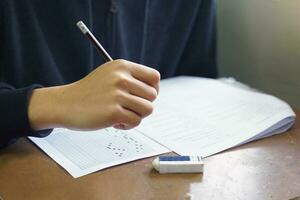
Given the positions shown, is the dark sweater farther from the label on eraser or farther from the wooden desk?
the label on eraser

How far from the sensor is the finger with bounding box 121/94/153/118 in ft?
2.23

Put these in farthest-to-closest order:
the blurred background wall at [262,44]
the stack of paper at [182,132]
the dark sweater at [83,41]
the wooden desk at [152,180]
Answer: the blurred background wall at [262,44] → the dark sweater at [83,41] → the stack of paper at [182,132] → the wooden desk at [152,180]

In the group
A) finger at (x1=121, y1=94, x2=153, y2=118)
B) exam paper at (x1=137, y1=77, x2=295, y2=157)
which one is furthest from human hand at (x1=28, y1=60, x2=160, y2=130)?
exam paper at (x1=137, y1=77, x2=295, y2=157)

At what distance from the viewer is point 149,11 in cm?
108

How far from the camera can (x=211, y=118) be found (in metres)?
0.85

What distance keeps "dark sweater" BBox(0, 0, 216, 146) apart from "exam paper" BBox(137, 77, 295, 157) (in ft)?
0.50

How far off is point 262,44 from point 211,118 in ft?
1.20

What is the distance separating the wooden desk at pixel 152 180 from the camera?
2.06ft

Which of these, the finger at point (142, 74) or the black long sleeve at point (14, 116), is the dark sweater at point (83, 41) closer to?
the black long sleeve at point (14, 116)

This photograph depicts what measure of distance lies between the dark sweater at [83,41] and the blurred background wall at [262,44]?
0.24 ft

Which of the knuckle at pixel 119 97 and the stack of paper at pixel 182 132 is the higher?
the knuckle at pixel 119 97

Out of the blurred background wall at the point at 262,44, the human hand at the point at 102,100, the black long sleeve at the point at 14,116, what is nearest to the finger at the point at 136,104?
the human hand at the point at 102,100

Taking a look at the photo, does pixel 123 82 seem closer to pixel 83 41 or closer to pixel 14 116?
pixel 14 116

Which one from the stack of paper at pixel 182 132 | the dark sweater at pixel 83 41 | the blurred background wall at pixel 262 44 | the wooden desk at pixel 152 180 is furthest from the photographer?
the blurred background wall at pixel 262 44
